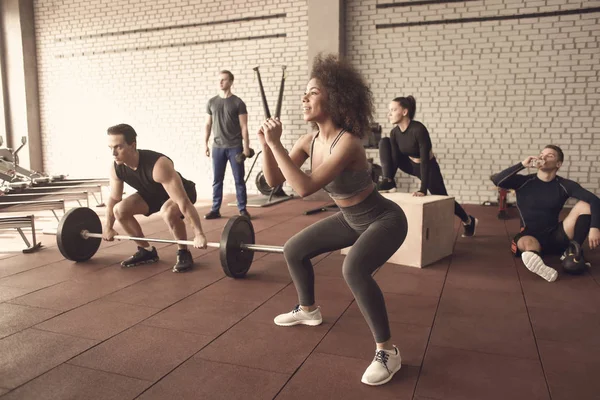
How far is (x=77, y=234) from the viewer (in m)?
3.93

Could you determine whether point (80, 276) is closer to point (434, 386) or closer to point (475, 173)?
point (434, 386)

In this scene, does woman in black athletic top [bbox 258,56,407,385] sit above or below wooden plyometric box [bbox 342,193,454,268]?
above

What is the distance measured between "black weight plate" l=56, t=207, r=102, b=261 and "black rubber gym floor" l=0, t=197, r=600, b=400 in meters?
0.10

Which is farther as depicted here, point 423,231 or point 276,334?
Result: point 423,231

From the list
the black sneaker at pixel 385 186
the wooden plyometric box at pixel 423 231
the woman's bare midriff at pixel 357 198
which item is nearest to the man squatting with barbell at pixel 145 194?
the woman's bare midriff at pixel 357 198

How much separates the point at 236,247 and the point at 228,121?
292cm

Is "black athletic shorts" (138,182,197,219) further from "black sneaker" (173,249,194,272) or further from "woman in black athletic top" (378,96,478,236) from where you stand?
"woman in black athletic top" (378,96,478,236)

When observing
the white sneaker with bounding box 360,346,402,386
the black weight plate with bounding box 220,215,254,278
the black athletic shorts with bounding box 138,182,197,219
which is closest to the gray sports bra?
the white sneaker with bounding box 360,346,402,386

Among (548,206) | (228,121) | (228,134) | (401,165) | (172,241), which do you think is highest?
(228,121)

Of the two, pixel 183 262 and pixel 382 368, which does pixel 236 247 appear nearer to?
pixel 183 262

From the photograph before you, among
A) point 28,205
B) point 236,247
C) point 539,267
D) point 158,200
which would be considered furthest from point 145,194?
point 539,267

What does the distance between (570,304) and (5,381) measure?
9.97 ft

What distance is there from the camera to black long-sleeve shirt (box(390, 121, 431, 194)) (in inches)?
170

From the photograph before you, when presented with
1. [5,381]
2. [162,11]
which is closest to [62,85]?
[162,11]
